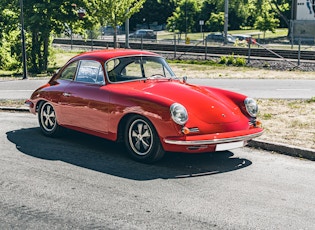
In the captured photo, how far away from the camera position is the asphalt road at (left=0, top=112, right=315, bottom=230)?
5.09 m

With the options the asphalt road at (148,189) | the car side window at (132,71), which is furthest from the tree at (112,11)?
the asphalt road at (148,189)

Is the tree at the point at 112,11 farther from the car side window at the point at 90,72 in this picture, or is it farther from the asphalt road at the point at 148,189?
the asphalt road at the point at 148,189

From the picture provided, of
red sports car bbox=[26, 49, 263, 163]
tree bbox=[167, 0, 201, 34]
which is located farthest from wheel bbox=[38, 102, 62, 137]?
tree bbox=[167, 0, 201, 34]

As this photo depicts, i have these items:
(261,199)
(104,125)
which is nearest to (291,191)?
(261,199)

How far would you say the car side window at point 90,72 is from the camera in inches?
313

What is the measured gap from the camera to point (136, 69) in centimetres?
810

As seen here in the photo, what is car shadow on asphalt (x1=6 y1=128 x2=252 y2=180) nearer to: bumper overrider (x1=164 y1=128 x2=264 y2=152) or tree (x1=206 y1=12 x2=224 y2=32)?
bumper overrider (x1=164 y1=128 x2=264 y2=152)

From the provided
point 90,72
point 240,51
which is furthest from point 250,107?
point 240,51

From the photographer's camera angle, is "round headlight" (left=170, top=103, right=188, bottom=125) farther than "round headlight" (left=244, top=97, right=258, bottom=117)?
No

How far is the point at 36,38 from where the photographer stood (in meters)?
25.5

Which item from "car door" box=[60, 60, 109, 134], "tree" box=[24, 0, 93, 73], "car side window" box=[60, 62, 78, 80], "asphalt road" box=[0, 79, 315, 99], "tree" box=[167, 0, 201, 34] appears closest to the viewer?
"car door" box=[60, 60, 109, 134]

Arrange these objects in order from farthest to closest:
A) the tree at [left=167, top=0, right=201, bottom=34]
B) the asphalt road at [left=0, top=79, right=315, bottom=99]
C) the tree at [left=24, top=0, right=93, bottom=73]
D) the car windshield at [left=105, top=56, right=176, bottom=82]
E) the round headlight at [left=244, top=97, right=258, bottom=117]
A: the tree at [left=167, top=0, right=201, bottom=34] < the tree at [left=24, top=0, right=93, bottom=73] < the asphalt road at [left=0, top=79, right=315, bottom=99] < the car windshield at [left=105, top=56, right=176, bottom=82] < the round headlight at [left=244, top=97, right=258, bottom=117]

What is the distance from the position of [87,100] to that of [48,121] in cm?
127

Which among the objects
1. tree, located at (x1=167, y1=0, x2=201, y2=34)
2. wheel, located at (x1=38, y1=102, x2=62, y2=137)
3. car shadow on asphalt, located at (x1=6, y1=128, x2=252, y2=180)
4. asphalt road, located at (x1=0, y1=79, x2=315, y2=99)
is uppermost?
tree, located at (x1=167, y1=0, x2=201, y2=34)
